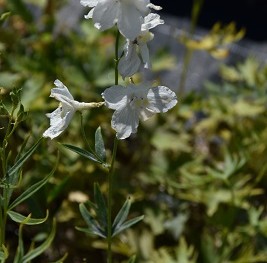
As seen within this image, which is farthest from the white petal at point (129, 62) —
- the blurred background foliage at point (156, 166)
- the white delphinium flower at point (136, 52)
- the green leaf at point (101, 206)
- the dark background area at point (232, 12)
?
the dark background area at point (232, 12)

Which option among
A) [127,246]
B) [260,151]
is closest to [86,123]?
[127,246]

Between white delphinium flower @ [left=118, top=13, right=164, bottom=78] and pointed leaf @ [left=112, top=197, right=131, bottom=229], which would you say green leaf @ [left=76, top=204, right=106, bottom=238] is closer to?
pointed leaf @ [left=112, top=197, right=131, bottom=229]

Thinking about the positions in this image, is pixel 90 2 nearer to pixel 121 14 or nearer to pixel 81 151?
pixel 121 14

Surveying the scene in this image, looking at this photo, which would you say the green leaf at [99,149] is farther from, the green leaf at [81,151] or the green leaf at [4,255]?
the green leaf at [4,255]

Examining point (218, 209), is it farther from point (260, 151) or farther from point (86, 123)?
point (86, 123)

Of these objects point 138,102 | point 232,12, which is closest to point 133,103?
point 138,102

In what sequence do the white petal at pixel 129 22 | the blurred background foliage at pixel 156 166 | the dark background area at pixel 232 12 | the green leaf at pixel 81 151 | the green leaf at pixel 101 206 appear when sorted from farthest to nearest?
1. the dark background area at pixel 232 12
2. the blurred background foliage at pixel 156 166
3. the green leaf at pixel 101 206
4. the green leaf at pixel 81 151
5. the white petal at pixel 129 22
